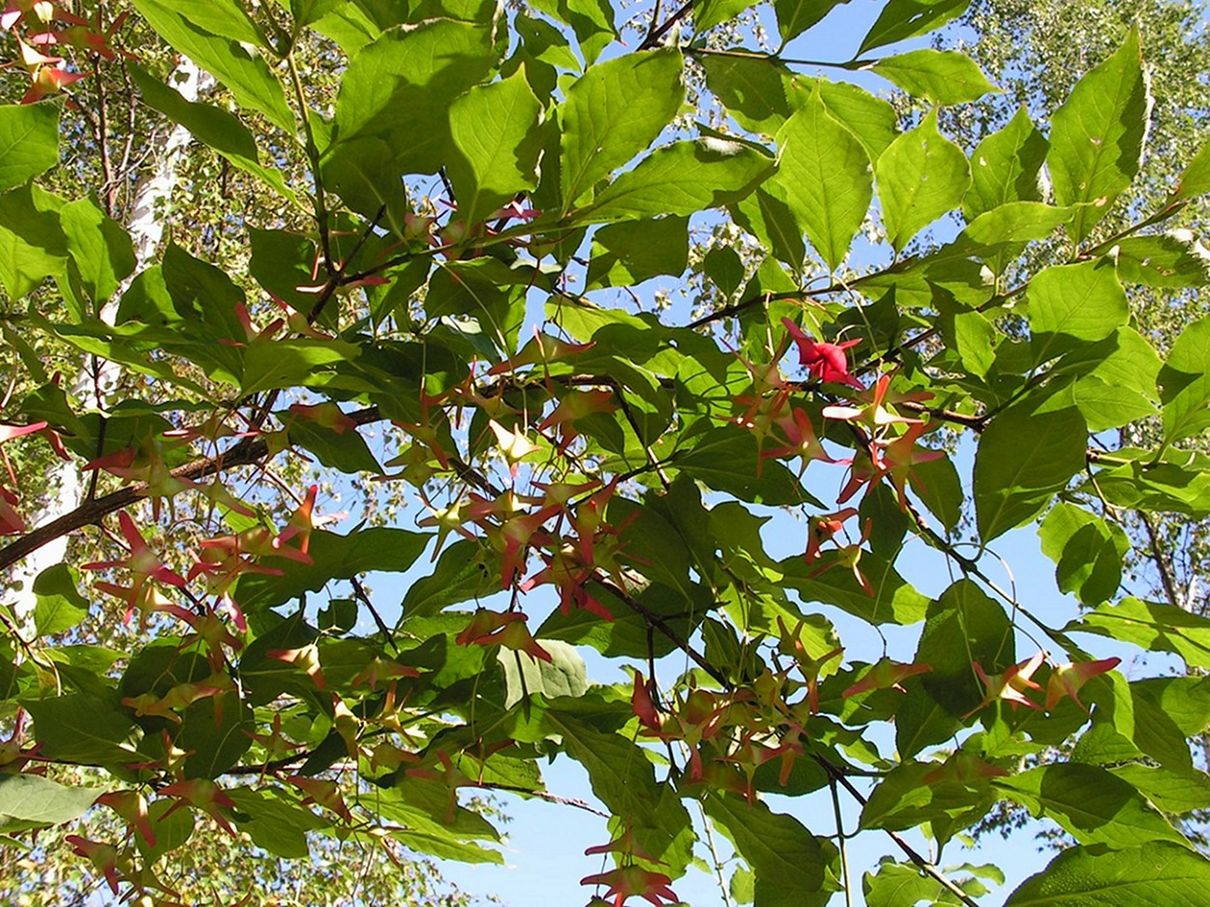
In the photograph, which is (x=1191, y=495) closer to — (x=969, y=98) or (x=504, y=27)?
(x=969, y=98)

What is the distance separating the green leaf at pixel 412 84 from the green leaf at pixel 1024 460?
0.29 m

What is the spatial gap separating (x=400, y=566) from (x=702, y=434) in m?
0.18

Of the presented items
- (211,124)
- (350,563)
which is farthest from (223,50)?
(350,563)

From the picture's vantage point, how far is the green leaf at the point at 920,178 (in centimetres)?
56

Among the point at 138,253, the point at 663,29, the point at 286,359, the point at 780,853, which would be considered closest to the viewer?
the point at 286,359

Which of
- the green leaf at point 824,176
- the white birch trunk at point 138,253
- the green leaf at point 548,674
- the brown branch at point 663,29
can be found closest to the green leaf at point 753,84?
the brown branch at point 663,29

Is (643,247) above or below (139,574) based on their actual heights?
above

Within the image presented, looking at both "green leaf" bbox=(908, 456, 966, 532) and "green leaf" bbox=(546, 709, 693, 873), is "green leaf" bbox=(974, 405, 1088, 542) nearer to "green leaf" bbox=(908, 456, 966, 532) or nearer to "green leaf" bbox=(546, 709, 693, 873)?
"green leaf" bbox=(908, 456, 966, 532)

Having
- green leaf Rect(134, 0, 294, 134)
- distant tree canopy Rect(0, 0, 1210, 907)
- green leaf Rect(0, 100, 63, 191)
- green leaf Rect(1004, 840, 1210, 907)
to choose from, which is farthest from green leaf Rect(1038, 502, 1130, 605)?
green leaf Rect(0, 100, 63, 191)

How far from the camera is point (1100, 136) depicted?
1.86ft

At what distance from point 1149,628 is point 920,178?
10.2 inches

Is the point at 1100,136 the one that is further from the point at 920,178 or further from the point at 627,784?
the point at 627,784

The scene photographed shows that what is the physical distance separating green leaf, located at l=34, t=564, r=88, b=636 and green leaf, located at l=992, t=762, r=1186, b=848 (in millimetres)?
548

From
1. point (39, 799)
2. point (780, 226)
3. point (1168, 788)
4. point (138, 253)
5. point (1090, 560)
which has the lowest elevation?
point (39, 799)
